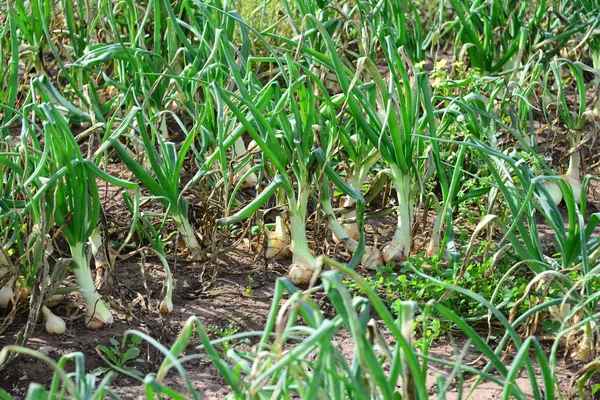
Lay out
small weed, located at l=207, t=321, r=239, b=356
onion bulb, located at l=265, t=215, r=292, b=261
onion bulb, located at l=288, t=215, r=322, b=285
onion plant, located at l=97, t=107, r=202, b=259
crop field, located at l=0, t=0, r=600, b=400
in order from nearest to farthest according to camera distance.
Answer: crop field, located at l=0, t=0, r=600, b=400 < small weed, located at l=207, t=321, r=239, b=356 < onion plant, located at l=97, t=107, r=202, b=259 < onion bulb, located at l=288, t=215, r=322, b=285 < onion bulb, located at l=265, t=215, r=292, b=261

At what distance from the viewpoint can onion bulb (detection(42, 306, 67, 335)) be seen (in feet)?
7.48

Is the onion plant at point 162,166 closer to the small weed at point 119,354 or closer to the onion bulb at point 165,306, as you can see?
the onion bulb at point 165,306

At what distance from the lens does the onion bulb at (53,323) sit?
228 centimetres

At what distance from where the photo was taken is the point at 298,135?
2.38 m

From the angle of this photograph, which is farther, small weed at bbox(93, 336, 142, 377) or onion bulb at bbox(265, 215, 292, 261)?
onion bulb at bbox(265, 215, 292, 261)

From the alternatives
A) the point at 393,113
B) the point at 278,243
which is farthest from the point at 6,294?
the point at 393,113

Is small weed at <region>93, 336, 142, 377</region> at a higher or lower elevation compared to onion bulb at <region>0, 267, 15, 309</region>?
lower

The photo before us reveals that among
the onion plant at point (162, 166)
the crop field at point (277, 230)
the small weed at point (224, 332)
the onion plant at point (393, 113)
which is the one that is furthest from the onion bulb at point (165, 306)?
the onion plant at point (393, 113)

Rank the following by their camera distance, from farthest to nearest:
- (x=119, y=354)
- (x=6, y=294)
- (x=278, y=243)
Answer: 1. (x=278, y=243)
2. (x=6, y=294)
3. (x=119, y=354)

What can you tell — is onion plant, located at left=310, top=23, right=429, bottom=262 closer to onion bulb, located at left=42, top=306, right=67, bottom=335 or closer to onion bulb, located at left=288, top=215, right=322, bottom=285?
onion bulb, located at left=288, top=215, right=322, bottom=285

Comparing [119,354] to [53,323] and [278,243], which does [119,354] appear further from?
[278,243]

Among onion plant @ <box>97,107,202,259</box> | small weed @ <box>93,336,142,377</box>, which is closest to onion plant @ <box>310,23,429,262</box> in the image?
onion plant @ <box>97,107,202,259</box>

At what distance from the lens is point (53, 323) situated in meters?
2.28

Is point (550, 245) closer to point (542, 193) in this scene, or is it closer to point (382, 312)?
point (542, 193)
